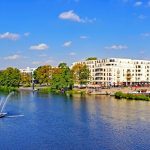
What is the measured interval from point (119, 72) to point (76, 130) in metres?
97.8

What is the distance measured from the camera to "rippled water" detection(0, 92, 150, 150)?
3488 centimetres

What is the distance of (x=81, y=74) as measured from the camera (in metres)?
118

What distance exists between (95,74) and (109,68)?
769 cm

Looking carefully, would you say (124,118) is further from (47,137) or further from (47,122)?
(47,137)

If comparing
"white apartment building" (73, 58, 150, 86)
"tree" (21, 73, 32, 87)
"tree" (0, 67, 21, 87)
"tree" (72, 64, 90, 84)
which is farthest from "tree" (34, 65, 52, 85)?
"tree" (72, 64, 90, 84)

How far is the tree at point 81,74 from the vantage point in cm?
11781

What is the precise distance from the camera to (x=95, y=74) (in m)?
143

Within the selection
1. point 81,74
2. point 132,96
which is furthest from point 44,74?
point 132,96

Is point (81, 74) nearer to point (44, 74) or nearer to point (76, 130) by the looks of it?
point (44, 74)

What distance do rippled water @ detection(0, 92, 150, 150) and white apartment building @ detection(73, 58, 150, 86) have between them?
257ft

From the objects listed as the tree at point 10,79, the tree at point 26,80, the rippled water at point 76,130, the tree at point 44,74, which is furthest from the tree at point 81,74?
the rippled water at point 76,130

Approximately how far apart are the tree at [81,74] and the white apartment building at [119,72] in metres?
16.7

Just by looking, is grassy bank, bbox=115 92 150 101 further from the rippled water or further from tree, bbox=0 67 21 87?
tree, bbox=0 67 21 87

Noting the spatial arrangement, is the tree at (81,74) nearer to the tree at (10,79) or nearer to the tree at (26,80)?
the tree at (10,79)
